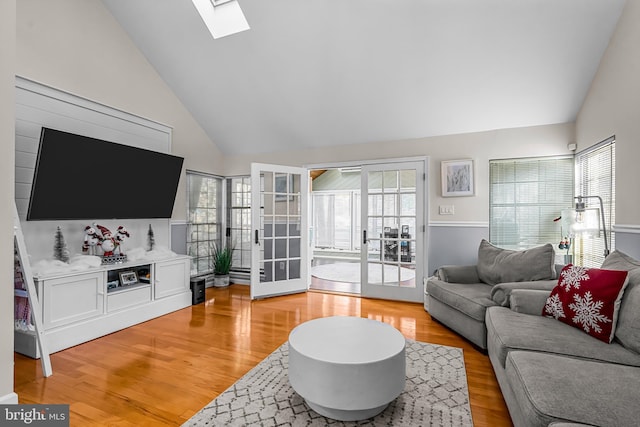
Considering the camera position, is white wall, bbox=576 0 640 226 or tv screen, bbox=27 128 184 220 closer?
white wall, bbox=576 0 640 226

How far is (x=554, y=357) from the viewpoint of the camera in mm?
1618

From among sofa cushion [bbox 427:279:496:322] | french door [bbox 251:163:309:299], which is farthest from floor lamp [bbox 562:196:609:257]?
french door [bbox 251:163:309:299]

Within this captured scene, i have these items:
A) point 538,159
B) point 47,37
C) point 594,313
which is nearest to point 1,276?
point 47,37

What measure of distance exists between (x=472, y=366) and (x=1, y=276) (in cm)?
311

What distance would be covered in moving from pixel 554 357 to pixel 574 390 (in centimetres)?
35

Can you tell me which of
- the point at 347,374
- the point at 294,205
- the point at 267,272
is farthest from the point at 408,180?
the point at 347,374

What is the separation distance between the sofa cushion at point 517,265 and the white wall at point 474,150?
780 millimetres

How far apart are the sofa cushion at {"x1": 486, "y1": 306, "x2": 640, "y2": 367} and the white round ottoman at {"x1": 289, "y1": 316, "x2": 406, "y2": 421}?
0.64 meters

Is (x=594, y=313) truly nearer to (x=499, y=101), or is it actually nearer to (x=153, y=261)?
(x=499, y=101)

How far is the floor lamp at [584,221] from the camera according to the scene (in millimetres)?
2627

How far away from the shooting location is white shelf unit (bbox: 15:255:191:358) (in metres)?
2.63

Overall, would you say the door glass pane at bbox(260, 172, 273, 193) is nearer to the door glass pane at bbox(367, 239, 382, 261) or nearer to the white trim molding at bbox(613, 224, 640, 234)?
the door glass pane at bbox(367, 239, 382, 261)

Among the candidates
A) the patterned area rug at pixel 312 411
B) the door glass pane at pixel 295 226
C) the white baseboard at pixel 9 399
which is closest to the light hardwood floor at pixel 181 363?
the patterned area rug at pixel 312 411

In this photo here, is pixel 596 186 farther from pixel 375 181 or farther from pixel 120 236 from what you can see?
pixel 120 236
